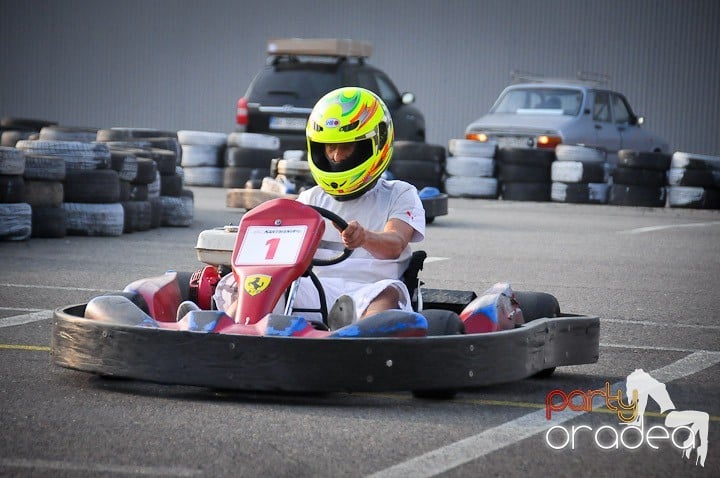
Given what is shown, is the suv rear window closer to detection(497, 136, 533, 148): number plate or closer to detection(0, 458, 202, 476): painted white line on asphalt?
detection(497, 136, 533, 148): number plate

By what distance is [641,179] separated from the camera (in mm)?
17766

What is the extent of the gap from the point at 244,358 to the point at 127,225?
24.5 feet

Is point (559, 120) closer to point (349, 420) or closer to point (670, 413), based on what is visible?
point (670, 413)

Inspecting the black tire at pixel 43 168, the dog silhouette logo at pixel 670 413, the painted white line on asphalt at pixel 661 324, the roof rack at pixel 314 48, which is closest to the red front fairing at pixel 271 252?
the dog silhouette logo at pixel 670 413

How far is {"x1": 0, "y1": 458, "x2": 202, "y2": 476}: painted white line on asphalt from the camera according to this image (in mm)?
3334

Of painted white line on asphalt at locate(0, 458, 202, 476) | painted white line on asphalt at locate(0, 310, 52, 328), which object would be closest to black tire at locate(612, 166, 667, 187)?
painted white line on asphalt at locate(0, 310, 52, 328)

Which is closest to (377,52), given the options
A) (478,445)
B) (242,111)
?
(242,111)

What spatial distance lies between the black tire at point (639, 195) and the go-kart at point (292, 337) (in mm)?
12976

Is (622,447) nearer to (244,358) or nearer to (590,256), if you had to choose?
(244,358)

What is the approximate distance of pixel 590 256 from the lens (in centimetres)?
1044

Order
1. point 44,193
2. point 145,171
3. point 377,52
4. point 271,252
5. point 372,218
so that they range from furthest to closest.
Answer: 1. point 377,52
2. point 145,171
3. point 44,193
4. point 372,218
5. point 271,252

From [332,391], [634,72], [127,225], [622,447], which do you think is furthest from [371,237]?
[634,72]

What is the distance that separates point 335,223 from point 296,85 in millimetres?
13927

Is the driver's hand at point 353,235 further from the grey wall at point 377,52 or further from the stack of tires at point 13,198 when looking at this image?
the grey wall at point 377,52
